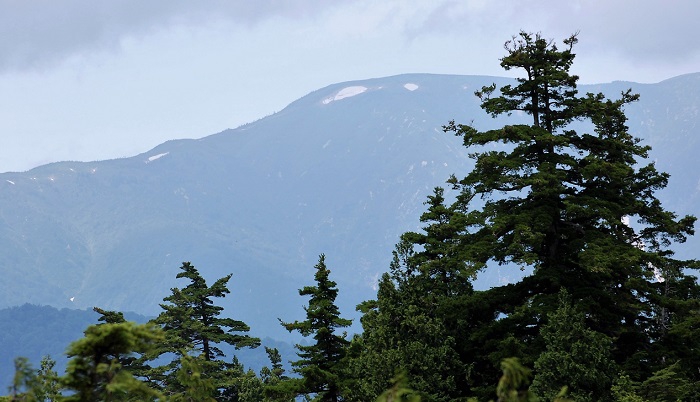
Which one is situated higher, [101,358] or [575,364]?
[575,364]

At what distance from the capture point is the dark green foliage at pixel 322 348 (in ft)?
107

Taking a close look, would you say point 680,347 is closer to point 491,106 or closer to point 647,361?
point 647,361

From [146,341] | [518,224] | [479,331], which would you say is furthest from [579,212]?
[146,341]

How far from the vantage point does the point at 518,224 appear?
29312mm

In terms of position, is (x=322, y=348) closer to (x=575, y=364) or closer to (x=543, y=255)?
(x=543, y=255)

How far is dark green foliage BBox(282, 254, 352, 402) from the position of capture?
32.7m

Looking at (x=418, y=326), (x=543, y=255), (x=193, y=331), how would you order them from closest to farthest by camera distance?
(x=418, y=326) < (x=543, y=255) < (x=193, y=331)

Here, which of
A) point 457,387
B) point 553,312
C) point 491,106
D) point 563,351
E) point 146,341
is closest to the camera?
point 146,341

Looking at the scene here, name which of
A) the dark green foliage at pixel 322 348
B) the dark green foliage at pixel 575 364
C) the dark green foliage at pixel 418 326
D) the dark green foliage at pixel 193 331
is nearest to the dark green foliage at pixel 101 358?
the dark green foliage at pixel 575 364

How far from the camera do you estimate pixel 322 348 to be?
34156 millimetres

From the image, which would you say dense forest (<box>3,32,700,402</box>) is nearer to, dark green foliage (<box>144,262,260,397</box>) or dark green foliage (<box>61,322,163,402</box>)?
dark green foliage (<box>144,262,260,397</box>)

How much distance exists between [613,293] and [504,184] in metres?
5.23

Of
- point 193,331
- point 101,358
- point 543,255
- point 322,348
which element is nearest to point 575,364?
point 543,255

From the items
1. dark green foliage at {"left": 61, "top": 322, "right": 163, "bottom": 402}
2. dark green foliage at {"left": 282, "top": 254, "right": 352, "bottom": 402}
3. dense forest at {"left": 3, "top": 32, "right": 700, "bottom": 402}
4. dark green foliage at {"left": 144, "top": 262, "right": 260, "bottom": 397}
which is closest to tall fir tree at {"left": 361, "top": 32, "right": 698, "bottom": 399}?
dense forest at {"left": 3, "top": 32, "right": 700, "bottom": 402}
